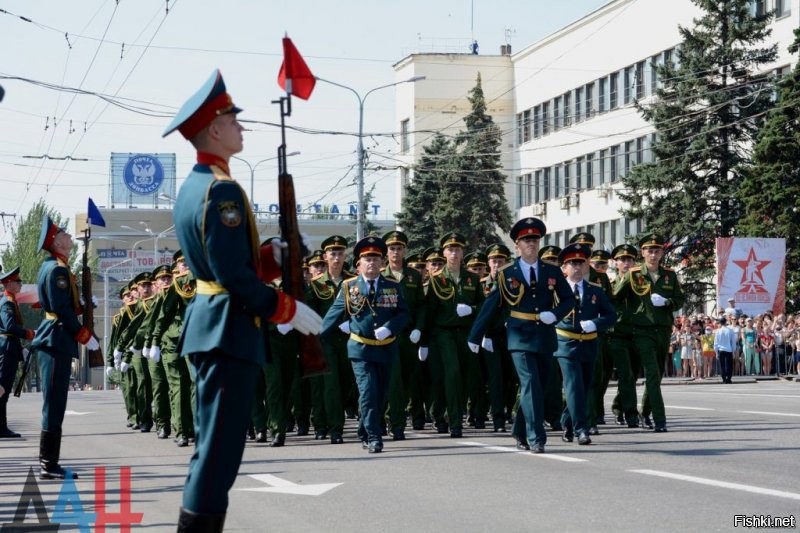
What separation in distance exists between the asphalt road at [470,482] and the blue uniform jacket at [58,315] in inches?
46.1

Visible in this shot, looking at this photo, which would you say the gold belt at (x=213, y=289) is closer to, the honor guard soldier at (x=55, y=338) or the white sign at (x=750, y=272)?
the honor guard soldier at (x=55, y=338)

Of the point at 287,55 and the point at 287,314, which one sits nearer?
the point at 287,314

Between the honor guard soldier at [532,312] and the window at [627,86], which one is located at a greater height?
the window at [627,86]

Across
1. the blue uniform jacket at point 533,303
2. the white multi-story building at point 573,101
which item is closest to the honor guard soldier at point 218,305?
the blue uniform jacket at point 533,303

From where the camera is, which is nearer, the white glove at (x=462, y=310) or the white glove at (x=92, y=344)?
the white glove at (x=92, y=344)

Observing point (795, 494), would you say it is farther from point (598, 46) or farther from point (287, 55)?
point (598, 46)

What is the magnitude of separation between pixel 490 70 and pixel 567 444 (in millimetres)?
63988

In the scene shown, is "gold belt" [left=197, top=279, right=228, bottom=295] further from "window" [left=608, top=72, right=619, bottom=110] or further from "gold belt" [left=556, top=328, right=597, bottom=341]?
"window" [left=608, top=72, right=619, bottom=110]

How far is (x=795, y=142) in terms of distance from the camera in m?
41.4

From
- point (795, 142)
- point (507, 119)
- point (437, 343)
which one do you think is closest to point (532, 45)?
point (507, 119)

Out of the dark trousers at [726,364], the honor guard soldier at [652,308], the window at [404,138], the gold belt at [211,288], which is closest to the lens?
the gold belt at [211,288]

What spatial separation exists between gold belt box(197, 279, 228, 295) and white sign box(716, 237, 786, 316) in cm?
3055

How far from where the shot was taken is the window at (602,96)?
64.2 metres

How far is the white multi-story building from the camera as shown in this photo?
59062mm
